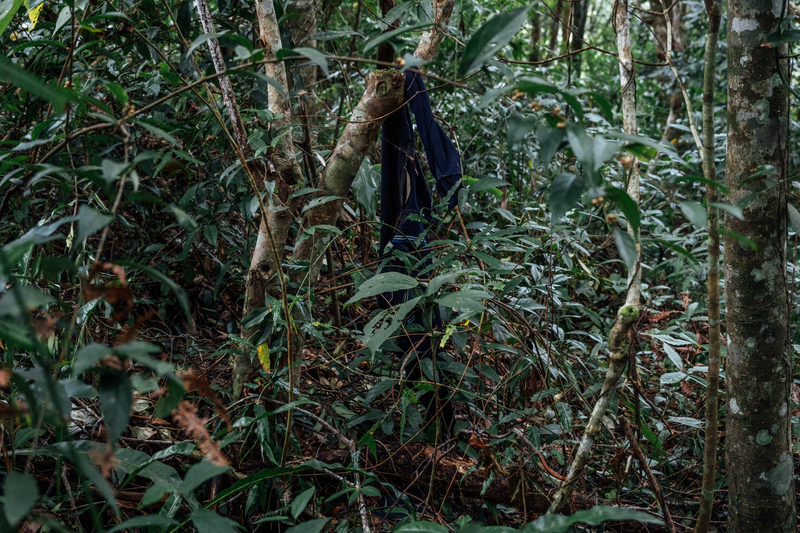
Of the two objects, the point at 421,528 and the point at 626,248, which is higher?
the point at 626,248

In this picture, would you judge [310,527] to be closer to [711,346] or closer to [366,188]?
[711,346]

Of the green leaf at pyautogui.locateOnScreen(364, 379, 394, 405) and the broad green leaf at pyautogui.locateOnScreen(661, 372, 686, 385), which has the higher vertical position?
the green leaf at pyautogui.locateOnScreen(364, 379, 394, 405)

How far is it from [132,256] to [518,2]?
482 cm

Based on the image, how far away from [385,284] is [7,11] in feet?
3.83

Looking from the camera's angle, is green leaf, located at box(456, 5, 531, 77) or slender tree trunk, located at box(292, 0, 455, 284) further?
slender tree trunk, located at box(292, 0, 455, 284)

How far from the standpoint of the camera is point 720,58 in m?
4.65

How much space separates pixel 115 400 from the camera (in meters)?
0.65

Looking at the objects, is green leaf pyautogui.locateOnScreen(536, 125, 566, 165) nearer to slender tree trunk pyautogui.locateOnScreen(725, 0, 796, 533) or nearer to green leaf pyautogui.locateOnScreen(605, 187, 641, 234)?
green leaf pyautogui.locateOnScreen(605, 187, 641, 234)

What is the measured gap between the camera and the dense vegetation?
75 cm

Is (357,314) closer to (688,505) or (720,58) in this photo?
(688,505)

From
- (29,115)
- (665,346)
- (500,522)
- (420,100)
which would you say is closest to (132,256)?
(29,115)

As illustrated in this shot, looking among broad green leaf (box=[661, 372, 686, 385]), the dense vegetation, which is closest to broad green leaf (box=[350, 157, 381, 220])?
the dense vegetation

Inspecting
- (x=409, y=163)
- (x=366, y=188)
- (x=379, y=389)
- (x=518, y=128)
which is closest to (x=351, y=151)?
(x=366, y=188)

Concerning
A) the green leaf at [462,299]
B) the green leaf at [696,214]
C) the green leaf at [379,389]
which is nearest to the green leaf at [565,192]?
the green leaf at [696,214]
